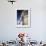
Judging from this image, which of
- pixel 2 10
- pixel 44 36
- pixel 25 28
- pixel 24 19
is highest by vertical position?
pixel 2 10

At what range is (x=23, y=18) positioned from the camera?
539 centimetres

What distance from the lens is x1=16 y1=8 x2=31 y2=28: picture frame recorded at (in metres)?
5.36

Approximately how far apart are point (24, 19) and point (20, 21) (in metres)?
0.18

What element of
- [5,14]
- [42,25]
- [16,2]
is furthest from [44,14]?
[5,14]

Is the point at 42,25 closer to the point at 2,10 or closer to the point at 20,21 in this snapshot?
the point at 20,21

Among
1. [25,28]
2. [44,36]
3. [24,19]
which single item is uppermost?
[24,19]

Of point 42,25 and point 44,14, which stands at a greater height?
point 44,14

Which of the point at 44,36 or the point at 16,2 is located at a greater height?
the point at 16,2

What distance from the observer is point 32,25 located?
17.7 feet

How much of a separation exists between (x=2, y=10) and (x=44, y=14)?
169 cm

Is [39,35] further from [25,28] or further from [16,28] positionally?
[16,28]

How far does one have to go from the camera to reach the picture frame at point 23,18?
5.36 m

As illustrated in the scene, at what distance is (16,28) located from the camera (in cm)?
536

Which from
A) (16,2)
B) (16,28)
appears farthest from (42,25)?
(16,2)
